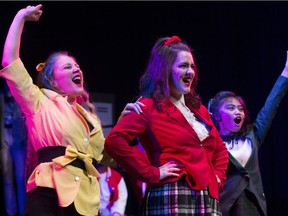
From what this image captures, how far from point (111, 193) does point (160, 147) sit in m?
2.08

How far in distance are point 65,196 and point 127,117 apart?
0.43 metres

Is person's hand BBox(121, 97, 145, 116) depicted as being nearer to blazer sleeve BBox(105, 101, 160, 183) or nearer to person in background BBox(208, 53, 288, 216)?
blazer sleeve BBox(105, 101, 160, 183)

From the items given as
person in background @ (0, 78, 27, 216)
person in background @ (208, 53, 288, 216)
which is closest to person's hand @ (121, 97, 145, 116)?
person in background @ (208, 53, 288, 216)

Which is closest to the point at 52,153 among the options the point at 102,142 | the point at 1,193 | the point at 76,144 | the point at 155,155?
the point at 76,144

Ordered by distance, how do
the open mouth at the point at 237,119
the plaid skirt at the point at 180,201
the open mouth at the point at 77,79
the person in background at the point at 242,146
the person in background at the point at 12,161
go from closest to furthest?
the plaid skirt at the point at 180,201 < the open mouth at the point at 77,79 < the person in background at the point at 242,146 < the open mouth at the point at 237,119 < the person in background at the point at 12,161

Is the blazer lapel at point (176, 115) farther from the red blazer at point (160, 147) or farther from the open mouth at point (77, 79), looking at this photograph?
the open mouth at point (77, 79)

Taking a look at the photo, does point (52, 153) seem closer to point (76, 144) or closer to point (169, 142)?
point (76, 144)

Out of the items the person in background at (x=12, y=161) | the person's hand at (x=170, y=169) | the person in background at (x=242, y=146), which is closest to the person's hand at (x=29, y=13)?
the person's hand at (x=170, y=169)

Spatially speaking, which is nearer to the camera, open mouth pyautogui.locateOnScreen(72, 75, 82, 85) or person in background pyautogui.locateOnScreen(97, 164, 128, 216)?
open mouth pyautogui.locateOnScreen(72, 75, 82, 85)

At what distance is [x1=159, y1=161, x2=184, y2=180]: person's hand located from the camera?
7.50 feet

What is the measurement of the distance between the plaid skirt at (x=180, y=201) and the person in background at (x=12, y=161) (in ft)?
6.82

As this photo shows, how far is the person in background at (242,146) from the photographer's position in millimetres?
3109

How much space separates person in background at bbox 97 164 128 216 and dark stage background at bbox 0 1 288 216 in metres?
0.91

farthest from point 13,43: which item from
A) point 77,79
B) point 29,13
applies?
point 77,79
